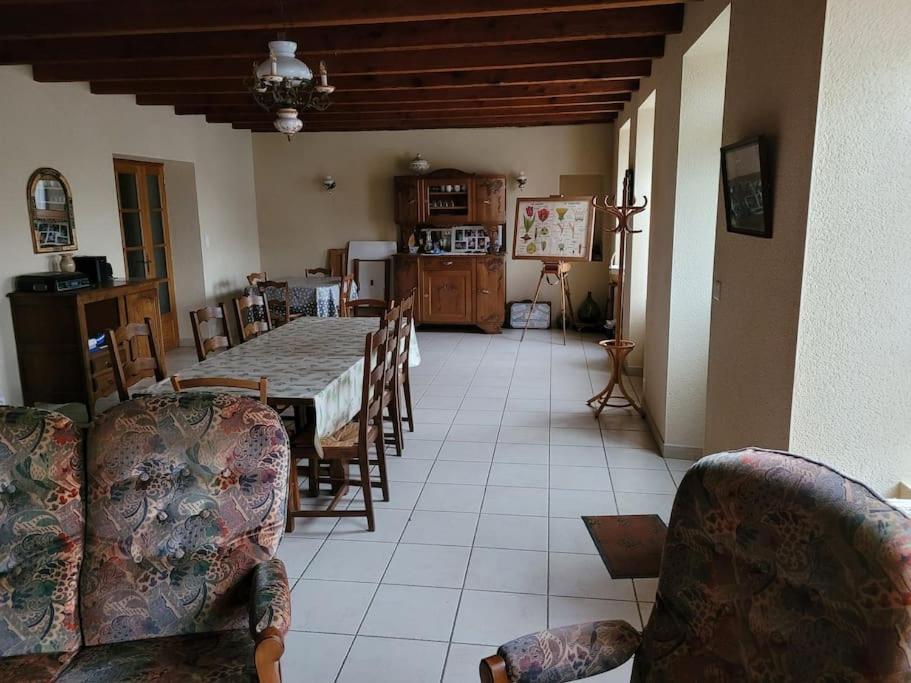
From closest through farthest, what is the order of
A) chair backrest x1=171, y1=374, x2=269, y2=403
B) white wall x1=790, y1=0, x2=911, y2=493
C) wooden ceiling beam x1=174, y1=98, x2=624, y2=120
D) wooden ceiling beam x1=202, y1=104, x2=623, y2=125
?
white wall x1=790, y1=0, x2=911, y2=493 < chair backrest x1=171, y1=374, x2=269, y2=403 < wooden ceiling beam x1=174, y1=98, x2=624, y2=120 < wooden ceiling beam x1=202, y1=104, x2=623, y2=125

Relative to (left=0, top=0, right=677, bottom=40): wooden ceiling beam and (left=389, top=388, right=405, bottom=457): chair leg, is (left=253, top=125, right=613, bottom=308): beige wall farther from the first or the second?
(left=389, top=388, right=405, bottom=457): chair leg

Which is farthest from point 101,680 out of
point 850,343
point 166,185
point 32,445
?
point 166,185

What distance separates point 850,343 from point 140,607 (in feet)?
7.35

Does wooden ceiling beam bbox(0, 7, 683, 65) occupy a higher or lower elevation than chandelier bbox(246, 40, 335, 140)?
higher

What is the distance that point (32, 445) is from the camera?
174cm

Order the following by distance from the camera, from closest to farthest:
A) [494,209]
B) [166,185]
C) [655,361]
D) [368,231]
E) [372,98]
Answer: [655,361] → [372,98] → [166,185] → [494,209] → [368,231]

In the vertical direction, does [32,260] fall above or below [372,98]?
below

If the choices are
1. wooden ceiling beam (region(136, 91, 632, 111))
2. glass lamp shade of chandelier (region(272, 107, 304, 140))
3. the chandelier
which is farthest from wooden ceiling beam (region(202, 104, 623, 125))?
the chandelier

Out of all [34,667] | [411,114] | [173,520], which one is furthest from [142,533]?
→ [411,114]

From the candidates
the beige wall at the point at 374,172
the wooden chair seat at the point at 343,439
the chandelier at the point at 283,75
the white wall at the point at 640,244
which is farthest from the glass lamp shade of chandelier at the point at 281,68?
the beige wall at the point at 374,172

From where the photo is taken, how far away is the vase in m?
8.23

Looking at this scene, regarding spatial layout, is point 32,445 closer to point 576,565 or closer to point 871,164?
point 576,565

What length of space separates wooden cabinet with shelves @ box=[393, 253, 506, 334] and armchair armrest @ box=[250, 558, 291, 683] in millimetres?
6521

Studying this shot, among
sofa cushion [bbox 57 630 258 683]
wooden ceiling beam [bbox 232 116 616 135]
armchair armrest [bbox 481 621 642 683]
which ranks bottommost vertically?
sofa cushion [bbox 57 630 258 683]
